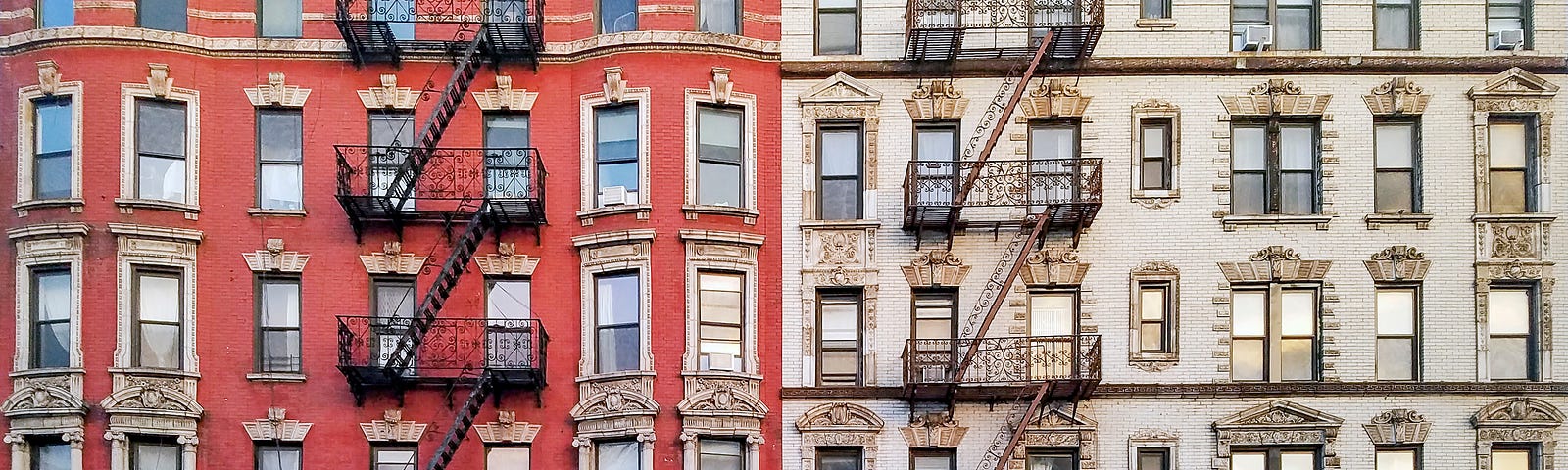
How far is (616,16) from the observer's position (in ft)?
79.5

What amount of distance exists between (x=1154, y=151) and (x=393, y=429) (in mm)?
12859

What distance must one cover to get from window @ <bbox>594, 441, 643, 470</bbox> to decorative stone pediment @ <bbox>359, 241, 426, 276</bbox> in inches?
159

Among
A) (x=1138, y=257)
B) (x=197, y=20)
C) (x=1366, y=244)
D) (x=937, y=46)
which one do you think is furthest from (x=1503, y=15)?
(x=197, y=20)

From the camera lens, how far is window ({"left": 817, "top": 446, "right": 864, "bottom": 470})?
78.0ft

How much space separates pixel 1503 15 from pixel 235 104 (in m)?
20.4

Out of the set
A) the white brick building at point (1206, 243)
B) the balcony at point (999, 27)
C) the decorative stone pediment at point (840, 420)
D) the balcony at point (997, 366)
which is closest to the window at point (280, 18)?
the white brick building at point (1206, 243)

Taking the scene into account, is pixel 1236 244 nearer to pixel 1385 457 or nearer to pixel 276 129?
pixel 1385 457

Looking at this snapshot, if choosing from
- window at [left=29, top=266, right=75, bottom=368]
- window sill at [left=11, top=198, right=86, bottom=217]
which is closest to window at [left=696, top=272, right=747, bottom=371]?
window sill at [left=11, top=198, right=86, bottom=217]

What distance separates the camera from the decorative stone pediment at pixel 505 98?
24.1 m

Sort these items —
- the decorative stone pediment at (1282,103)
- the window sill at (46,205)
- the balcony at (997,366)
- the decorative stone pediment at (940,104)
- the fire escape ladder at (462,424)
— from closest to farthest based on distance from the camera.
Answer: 1. the fire escape ladder at (462,424)
2. the balcony at (997,366)
3. the window sill at (46,205)
4. the decorative stone pediment at (1282,103)
5. the decorative stone pediment at (940,104)

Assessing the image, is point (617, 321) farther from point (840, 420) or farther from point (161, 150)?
point (161, 150)

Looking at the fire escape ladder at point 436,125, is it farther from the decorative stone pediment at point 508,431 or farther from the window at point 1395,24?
the window at point 1395,24

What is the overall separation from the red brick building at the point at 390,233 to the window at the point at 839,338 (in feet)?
2.94

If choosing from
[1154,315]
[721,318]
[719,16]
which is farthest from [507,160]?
[1154,315]
